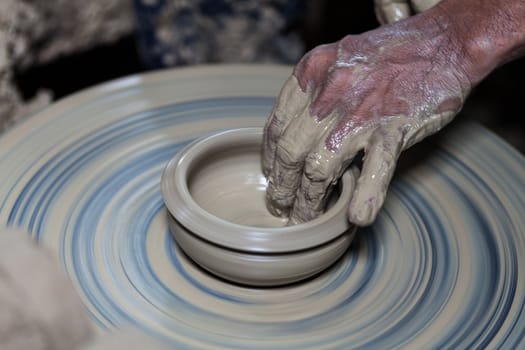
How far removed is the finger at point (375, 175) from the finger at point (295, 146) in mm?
105

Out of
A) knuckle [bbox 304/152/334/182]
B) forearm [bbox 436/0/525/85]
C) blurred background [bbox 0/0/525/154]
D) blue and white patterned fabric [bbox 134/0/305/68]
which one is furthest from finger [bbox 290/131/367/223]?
blue and white patterned fabric [bbox 134/0/305/68]

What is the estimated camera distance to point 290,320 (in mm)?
1189

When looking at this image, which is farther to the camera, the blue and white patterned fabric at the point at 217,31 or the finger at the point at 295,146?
the blue and white patterned fabric at the point at 217,31

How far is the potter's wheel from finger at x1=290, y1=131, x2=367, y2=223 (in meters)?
0.15

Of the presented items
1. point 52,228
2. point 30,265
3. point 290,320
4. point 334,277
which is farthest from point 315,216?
point 30,265

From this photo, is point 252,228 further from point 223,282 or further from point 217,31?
point 217,31

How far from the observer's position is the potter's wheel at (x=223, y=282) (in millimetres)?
1166

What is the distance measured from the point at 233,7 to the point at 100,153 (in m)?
1.05

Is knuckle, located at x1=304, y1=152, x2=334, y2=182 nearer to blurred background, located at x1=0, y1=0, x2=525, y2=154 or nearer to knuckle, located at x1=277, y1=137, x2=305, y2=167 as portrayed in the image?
knuckle, located at x1=277, y1=137, x2=305, y2=167

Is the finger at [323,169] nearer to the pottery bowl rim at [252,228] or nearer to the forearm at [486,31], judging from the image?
the pottery bowl rim at [252,228]

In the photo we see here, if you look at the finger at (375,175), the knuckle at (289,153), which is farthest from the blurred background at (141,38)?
the finger at (375,175)

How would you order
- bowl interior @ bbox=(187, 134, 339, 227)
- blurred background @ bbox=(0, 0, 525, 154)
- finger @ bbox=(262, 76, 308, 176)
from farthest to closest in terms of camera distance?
blurred background @ bbox=(0, 0, 525, 154), bowl interior @ bbox=(187, 134, 339, 227), finger @ bbox=(262, 76, 308, 176)

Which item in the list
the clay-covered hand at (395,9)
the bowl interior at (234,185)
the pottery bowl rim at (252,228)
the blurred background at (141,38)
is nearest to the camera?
the pottery bowl rim at (252,228)

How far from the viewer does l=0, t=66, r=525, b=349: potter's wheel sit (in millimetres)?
1166
